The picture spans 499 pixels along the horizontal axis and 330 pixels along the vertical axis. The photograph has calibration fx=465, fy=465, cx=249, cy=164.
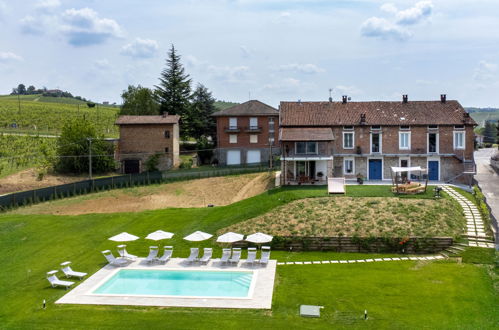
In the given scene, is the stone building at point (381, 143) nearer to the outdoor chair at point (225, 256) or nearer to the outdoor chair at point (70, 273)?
the outdoor chair at point (225, 256)

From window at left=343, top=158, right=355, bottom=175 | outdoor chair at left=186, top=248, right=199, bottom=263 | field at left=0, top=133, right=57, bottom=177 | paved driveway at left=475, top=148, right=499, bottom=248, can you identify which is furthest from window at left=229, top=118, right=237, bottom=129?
outdoor chair at left=186, top=248, right=199, bottom=263

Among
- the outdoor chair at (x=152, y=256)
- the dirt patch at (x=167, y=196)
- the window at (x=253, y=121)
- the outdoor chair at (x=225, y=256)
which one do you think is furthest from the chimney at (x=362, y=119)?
the outdoor chair at (x=152, y=256)

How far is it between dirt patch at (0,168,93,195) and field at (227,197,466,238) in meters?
29.0

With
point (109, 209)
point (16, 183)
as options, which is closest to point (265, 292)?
point (109, 209)

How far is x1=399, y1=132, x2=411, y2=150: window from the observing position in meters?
43.6

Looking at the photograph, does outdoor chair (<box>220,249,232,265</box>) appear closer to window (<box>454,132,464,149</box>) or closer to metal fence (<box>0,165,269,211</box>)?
metal fence (<box>0,165,269,211</box>)

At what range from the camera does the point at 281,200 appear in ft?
116

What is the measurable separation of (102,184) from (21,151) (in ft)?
68.4

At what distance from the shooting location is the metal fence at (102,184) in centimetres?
4175

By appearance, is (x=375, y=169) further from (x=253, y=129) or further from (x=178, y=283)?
(x=178, y=283)

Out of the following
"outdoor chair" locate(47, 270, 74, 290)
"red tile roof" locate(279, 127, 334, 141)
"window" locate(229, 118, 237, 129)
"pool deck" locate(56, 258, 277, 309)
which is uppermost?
"window" locate(229, 118, 237, 129)

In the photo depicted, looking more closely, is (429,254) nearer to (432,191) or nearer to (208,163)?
(432,191)

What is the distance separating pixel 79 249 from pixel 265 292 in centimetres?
1371

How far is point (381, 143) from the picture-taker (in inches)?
1726
